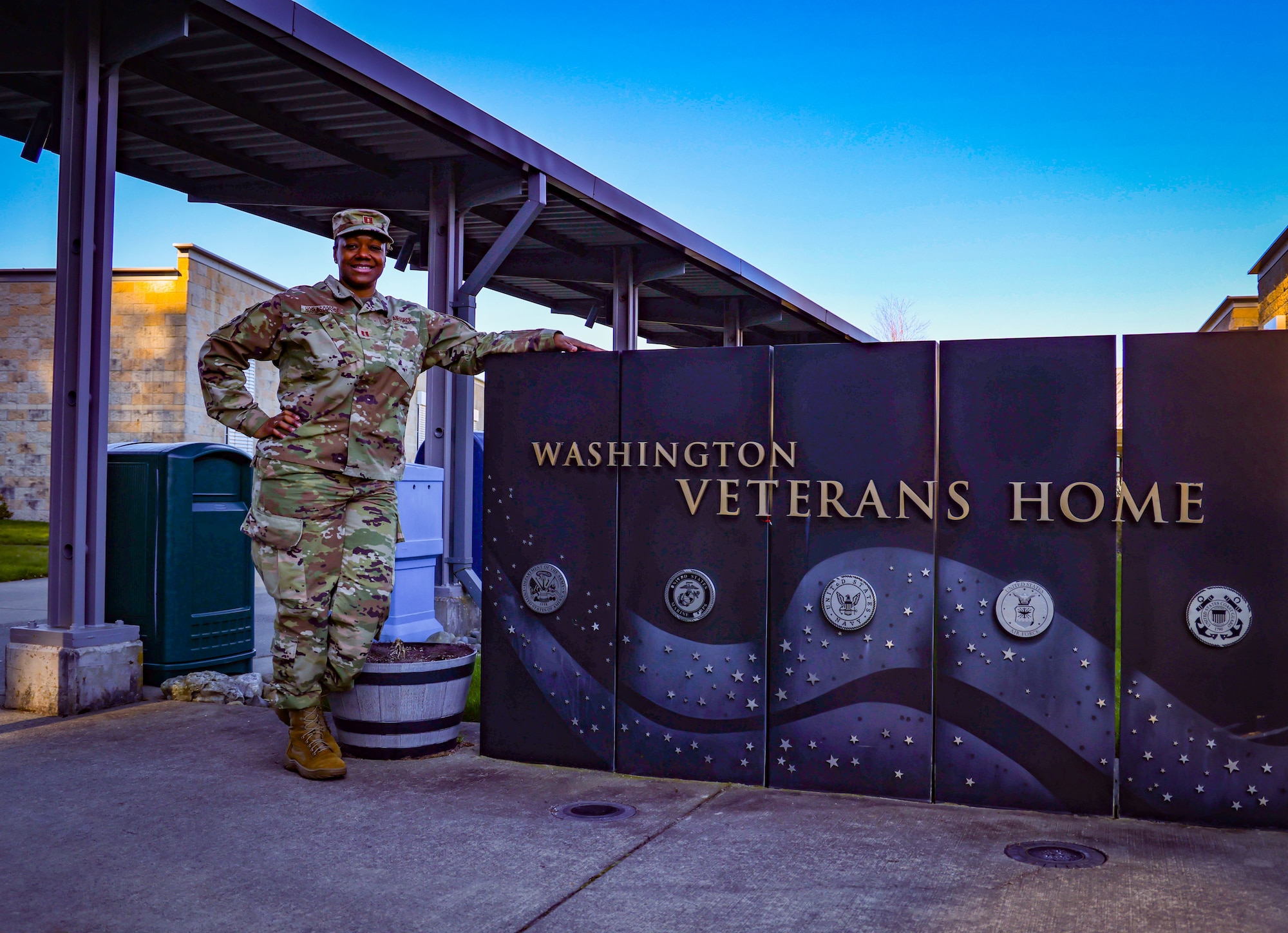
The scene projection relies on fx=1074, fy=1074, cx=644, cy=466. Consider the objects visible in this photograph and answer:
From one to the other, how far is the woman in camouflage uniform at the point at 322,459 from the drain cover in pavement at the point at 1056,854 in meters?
2.46

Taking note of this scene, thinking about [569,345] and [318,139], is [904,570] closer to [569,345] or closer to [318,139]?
Answer: [569,345]

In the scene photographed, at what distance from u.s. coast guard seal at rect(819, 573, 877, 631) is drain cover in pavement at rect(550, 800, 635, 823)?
3.33ft

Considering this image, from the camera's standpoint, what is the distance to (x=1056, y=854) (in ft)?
10.7

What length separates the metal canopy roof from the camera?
584 cm

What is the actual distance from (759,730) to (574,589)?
938 mm

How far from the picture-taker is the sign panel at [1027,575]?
12.2 ft

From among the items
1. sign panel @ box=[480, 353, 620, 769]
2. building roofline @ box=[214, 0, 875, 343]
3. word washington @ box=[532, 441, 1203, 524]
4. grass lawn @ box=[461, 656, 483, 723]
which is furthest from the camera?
building roofline @ box=[214, 0, 875, 343]

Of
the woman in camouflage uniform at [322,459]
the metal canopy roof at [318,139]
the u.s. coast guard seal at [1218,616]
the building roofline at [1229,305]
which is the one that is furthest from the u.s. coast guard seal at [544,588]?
the building roofline at [1229,305]

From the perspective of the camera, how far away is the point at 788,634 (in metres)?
4.06

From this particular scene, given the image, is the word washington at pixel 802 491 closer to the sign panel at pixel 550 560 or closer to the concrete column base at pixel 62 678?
the sign panel at pixel 550 560

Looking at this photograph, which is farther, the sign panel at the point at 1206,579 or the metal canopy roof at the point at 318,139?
the metal canopy roof at the point at 318,139

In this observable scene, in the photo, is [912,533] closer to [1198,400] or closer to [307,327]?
[1198,400]

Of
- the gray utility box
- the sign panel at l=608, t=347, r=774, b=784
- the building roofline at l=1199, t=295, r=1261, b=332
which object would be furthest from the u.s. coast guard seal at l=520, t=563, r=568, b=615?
the building roofline at l=1199, t=295, r=1261, b=332

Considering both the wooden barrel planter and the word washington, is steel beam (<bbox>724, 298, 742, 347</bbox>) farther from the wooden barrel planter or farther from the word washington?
the wooden barrel planter
